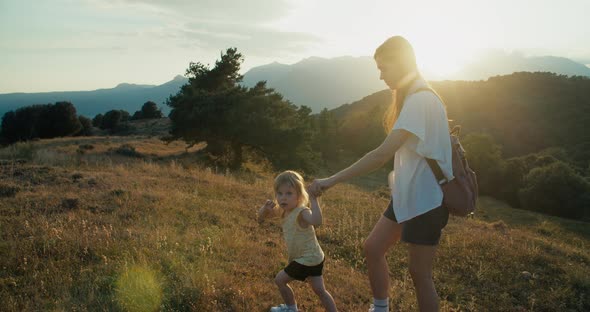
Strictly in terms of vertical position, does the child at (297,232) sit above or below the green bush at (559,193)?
above

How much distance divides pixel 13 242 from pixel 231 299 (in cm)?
305

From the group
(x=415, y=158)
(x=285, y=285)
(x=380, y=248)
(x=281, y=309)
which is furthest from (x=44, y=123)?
(x=415, y=158)

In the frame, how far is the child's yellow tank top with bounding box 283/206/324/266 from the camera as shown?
3.44 meters

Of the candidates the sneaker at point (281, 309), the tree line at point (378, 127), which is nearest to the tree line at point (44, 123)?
the tree line at point (378, 127)

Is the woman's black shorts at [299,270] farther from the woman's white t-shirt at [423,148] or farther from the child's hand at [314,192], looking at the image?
the woman's white t-shirt at [423,148]

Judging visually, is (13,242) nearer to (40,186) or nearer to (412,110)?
(40,186)

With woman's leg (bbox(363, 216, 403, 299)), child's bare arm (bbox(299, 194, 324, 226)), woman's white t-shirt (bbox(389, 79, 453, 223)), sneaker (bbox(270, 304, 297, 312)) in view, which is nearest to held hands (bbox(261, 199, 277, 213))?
child's bare arm (bbox(299, 194, 324, 226))

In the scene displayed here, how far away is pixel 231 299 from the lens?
397cm

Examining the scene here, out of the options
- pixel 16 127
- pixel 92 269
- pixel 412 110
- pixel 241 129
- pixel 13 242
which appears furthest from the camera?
pixel 16 127

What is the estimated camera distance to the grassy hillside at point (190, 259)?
3.94 meters

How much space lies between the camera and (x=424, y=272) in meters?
2.92

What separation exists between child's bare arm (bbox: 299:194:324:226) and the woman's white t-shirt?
0.65m

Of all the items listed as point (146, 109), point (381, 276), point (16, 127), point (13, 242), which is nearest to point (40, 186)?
point (13, 242)

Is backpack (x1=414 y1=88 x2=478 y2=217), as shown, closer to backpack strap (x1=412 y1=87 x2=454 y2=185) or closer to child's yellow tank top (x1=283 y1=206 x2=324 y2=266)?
backpack strap (x1=412 y1=87 x2=454 y2=185)
